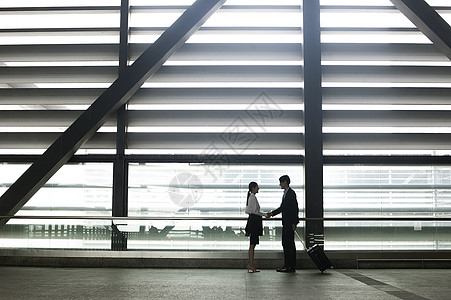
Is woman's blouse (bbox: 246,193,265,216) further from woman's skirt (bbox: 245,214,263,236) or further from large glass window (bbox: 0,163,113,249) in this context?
large glass window (bbox: 0,163,113,249)

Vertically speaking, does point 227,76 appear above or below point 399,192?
above

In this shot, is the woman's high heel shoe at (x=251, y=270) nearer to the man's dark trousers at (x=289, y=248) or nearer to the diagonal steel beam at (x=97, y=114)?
the man's dark trousers at (x=289, y=248)

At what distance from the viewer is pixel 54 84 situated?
14805 mm

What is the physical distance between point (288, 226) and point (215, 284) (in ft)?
10.2

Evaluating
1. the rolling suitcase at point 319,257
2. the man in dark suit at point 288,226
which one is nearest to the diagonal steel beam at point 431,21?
the man in dark suit at point 288,226

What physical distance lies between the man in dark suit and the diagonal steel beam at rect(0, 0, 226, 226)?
14.8 ft

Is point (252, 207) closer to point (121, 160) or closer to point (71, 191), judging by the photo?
point (121, 160)

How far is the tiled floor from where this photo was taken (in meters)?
7.42

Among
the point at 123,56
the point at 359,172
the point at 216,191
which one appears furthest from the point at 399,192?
the point at 123,56

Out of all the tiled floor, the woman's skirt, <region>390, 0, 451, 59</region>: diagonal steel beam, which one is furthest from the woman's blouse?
<region>390, 0, 451, 59</region>: diagonal steel beam

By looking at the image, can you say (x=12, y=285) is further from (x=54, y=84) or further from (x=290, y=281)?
(x=54, y=84)

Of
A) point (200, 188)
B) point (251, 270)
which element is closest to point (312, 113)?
point (200, 188)

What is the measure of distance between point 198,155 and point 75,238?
12.2 ft

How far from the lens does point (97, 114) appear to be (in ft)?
44.0
